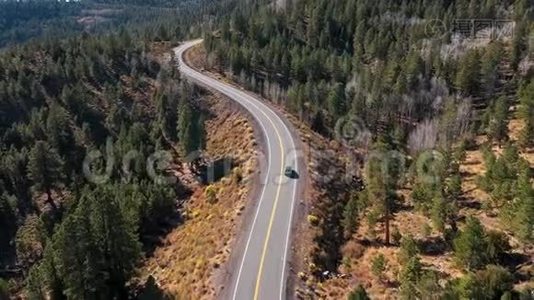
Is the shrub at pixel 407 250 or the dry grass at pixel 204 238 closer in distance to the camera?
the shrub at pixel 407 250

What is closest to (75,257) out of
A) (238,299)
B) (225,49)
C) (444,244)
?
(238,299)

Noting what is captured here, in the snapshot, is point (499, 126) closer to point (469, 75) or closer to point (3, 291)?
point (469, 75)

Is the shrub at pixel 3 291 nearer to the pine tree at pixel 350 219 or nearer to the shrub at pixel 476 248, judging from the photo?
the pine tree at pixel 350 219

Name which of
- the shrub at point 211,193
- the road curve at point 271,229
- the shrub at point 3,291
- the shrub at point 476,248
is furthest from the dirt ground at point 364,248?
the shrub at point 3,291

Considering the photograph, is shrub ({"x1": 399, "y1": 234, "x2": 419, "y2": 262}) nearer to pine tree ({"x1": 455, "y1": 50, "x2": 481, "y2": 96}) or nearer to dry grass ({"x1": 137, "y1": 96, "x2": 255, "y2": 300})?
dry grass ({"x1": 137, "y1": 96, "x2": 255, "y2": 300})

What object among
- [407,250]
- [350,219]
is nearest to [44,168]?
[350,219]

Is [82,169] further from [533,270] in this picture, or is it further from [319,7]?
[319,7]

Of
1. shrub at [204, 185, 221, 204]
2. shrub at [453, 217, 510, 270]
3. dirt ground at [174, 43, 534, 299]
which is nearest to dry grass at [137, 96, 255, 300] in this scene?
shrub at [204, 185, 221, 204]

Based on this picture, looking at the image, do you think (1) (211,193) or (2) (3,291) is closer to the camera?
(2) (3,291)
